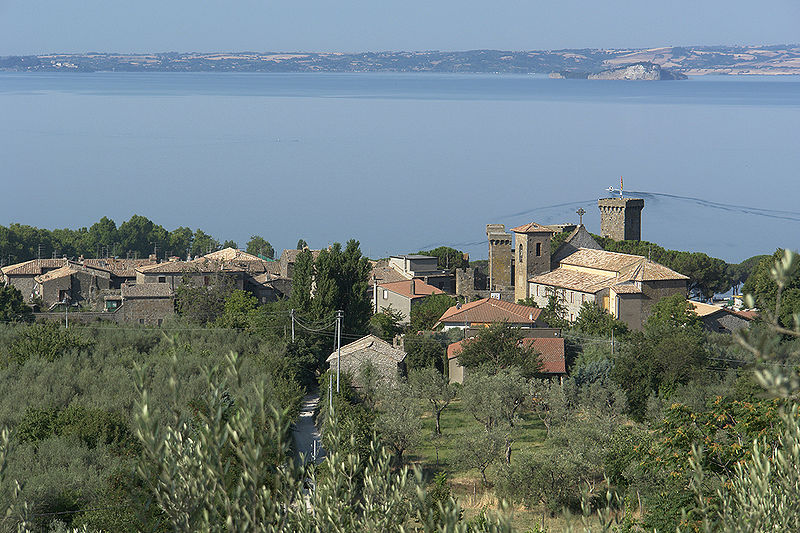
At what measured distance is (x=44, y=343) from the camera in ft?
84.2

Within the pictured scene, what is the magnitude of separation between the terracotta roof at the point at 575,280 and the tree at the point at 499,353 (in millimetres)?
9772

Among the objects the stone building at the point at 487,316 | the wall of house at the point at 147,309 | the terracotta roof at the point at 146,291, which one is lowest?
the wall of house at the point at 147,309

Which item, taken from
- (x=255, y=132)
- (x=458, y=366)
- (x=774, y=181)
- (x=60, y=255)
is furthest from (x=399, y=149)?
(x=458, y=366)

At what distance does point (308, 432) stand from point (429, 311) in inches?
484

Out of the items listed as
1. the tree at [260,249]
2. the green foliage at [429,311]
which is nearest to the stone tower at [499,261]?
the green foliage at [429,311]

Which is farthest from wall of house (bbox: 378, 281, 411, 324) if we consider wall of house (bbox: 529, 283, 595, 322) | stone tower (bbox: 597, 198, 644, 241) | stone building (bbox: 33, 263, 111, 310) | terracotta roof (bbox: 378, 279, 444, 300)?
stone tower (bbox: 597, 198, 644, 241)

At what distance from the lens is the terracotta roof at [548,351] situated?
27358 mm

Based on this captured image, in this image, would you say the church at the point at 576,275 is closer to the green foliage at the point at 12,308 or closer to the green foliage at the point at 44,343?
the green foliage at the point at 44,343

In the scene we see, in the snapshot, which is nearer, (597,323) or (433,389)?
(433,389)

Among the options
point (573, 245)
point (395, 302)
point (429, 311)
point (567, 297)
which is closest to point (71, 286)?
point (395, 302)

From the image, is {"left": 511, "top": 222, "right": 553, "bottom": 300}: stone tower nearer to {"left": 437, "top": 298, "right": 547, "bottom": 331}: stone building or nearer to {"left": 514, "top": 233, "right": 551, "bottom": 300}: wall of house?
{"left": 514, "top": 233, "right": 551, "bottom": 300}: wall of house

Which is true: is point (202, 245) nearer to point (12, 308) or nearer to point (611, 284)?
point (12, 308)

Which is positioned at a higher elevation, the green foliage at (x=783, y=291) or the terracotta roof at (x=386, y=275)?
the green foliage at (x=783, y=291)

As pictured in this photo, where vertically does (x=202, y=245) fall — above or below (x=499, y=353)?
below
